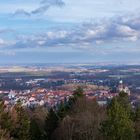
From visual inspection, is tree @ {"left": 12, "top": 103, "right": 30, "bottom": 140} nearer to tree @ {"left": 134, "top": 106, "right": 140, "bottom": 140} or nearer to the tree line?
the tree line

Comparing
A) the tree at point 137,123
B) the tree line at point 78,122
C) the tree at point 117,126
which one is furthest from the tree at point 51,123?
the tree at point 117,126

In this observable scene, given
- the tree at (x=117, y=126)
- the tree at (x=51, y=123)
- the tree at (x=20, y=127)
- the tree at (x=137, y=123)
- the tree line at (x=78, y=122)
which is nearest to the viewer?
the tree at (x=117, y=126)

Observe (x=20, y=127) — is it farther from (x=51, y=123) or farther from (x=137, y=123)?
(x=137, y=123)

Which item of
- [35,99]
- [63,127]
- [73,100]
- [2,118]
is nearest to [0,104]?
[2,118]

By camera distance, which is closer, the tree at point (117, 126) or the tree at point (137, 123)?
the tree at point (117, 126)

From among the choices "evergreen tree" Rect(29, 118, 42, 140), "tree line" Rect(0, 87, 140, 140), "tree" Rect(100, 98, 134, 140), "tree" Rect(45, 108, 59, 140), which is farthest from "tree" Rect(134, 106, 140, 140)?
"evergreen tree" Rect(29, 118, 42, 140)

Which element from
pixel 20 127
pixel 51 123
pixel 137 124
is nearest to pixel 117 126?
pixel 20 127

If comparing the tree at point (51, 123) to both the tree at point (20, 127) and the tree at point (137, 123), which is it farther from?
the tree at point (137, 123)

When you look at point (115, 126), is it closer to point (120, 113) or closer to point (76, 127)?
point (120, 113)
